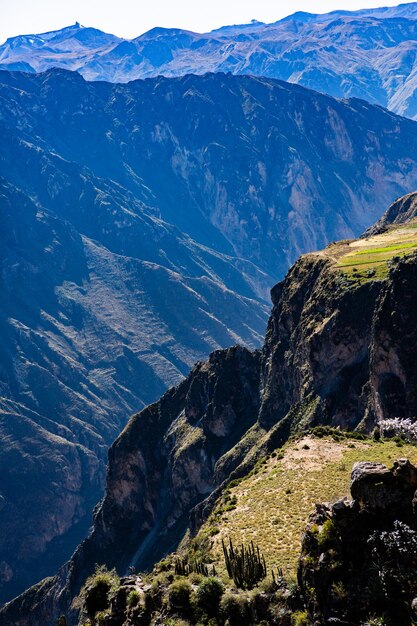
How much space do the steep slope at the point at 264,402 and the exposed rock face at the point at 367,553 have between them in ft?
160

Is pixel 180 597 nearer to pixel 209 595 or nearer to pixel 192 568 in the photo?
pixel 209 595

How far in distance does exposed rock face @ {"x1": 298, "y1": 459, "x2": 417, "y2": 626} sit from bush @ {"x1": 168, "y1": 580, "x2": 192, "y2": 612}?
7936mm

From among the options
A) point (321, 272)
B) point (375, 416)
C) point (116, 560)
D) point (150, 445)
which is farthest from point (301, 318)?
point (116, 560)

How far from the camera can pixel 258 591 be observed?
3538 cm

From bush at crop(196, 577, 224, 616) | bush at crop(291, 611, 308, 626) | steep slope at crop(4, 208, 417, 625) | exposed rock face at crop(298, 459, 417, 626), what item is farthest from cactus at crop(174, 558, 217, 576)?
steep slope at crop(4, 208, 417, 625)

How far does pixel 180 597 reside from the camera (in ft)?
124

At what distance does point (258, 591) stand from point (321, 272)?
272 feet

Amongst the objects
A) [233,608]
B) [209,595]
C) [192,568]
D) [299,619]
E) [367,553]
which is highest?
[367,553]

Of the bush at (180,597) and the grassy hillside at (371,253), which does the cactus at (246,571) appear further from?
the grassy hillside at (371,253)

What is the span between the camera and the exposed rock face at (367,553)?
2855 centimetres

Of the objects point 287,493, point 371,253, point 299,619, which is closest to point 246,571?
point 299,619

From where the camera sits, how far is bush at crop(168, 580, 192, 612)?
37.4 m

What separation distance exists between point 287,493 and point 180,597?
2046 cm

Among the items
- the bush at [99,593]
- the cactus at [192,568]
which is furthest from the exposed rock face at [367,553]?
the bush at [99,593]
